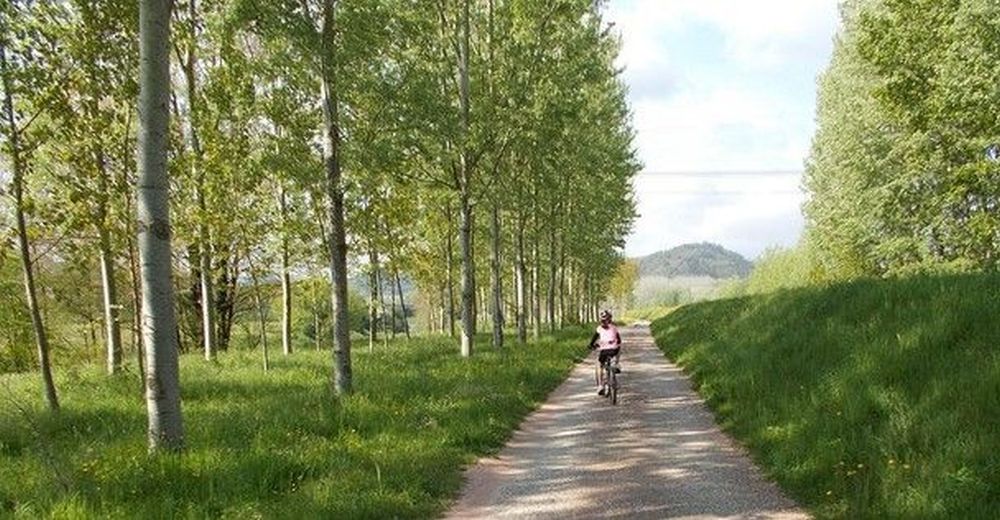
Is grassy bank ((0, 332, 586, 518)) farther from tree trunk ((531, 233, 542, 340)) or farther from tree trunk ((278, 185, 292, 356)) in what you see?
tree trunk ((531, 233, 542, 340))

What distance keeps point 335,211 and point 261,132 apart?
24.5 feet

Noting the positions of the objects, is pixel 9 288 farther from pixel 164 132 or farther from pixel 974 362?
pixel 974 362

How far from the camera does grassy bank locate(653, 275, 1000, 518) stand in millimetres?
7051

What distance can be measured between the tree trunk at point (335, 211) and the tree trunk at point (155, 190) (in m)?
6.04

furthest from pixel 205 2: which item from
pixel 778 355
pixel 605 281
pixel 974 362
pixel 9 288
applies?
pixel 605 281

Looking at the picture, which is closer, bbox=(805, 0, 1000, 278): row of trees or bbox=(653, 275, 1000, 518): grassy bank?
bbox=(653, 275, 1000, 518): grassy bank

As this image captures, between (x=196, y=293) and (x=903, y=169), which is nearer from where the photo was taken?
(x=903, y=169)

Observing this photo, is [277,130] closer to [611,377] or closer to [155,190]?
[611,377]

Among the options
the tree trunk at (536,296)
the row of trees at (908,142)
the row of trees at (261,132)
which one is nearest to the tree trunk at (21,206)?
the row of trees at (261,132)

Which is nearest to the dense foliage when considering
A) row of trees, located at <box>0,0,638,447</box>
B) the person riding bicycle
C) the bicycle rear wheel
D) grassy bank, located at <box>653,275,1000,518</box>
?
row of trees, located at <box>0,0,638,447</box>

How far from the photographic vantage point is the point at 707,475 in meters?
9.23

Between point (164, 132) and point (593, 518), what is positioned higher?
point (164, 132)

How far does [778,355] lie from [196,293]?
30181 mm

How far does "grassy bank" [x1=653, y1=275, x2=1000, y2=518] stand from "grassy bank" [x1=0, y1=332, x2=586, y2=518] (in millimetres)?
4534
